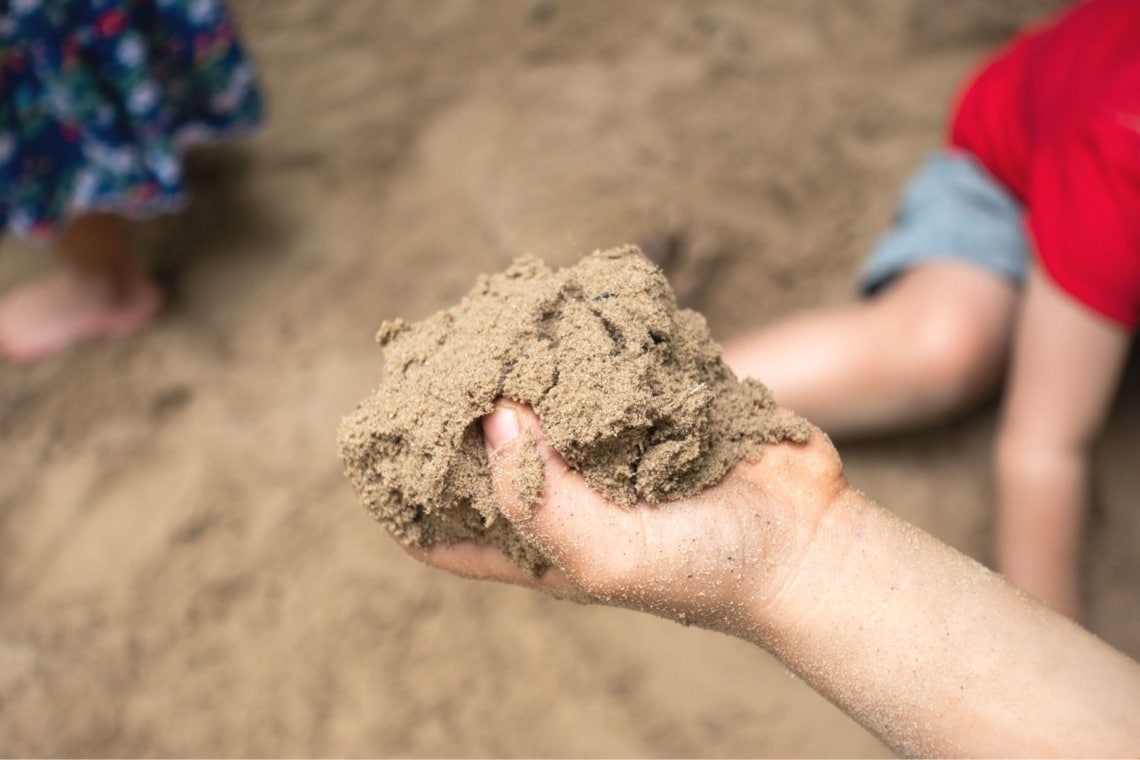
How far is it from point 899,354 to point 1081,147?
0.48 metres

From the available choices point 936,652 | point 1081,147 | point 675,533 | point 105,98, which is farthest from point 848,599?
point 105,98

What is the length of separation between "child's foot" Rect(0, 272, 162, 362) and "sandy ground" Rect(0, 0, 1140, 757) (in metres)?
0.05

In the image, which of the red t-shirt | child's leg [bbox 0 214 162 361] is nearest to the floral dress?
child's leg [bbox 0 214 162 361]

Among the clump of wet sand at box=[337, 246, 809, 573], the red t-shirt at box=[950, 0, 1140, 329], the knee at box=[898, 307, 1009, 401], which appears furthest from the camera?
the knee at box=[898, 307, 1009, 401]

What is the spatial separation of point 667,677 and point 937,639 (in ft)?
2.50

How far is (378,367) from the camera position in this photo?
82.5 inches

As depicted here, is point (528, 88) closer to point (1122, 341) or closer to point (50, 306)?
point (50, 306)

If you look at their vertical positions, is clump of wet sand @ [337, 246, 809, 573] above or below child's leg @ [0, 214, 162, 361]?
above

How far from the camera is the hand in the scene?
995 millimetres

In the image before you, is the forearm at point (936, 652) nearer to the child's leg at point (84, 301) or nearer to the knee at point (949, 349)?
the knee at point (949, 349)

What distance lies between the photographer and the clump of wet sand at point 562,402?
98 cm

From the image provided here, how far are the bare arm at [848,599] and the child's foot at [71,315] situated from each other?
153 cm

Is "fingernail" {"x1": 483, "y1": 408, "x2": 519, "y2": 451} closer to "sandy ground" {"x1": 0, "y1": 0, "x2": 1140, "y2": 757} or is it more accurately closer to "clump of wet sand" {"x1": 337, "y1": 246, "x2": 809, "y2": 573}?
"clump of wet sand" {"x1": 337, "y1": 246, "x2": 809, "y2": 573}

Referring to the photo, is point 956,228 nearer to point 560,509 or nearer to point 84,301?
point 560,509
